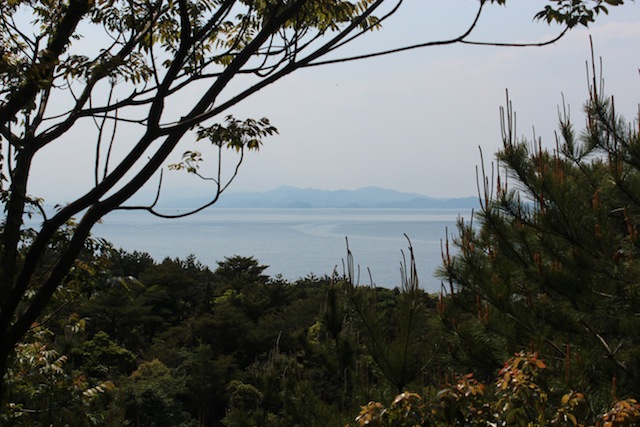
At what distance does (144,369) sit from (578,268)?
460 inches

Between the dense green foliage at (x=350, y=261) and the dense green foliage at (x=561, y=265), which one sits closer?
the dense green foliage at (x=350, y=261)

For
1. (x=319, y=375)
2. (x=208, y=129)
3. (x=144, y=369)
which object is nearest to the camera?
(x=208, y=129)

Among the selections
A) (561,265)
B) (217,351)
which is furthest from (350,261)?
(217,351)

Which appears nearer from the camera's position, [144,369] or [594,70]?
[594,70]

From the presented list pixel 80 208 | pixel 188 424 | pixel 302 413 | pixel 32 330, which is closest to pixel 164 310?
pixel 188 424

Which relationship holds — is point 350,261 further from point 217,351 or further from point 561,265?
point 217,351

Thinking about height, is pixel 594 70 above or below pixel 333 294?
above

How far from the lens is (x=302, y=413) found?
20.4ft

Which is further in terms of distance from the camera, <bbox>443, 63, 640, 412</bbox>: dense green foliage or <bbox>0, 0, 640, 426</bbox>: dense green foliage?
<bbox>443, 63, 640, 412</bbox>: dense green foliage

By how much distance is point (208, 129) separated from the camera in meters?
4.05

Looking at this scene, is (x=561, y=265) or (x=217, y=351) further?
(x=217, y=351)

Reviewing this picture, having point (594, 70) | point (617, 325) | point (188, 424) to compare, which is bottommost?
point (188, 424)

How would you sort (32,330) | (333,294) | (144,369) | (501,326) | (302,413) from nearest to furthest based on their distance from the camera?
(32,330) < (333,294) < (501,326) < (302,413) < (144,369)

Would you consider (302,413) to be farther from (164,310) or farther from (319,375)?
(164,310)
